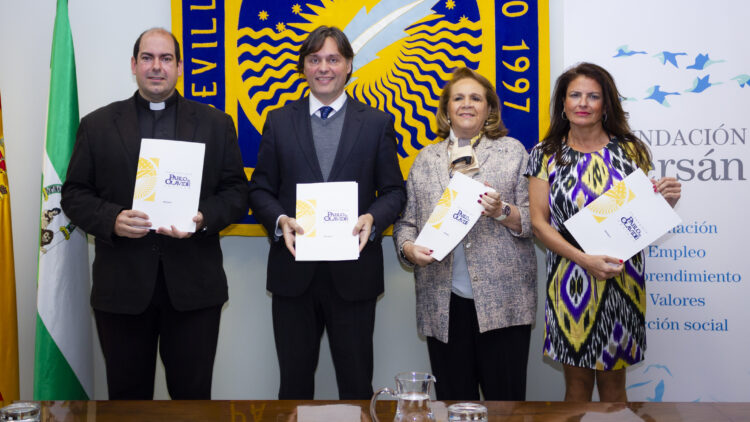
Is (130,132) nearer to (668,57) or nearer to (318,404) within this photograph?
(318,404)

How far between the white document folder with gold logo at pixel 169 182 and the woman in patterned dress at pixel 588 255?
1.40 m

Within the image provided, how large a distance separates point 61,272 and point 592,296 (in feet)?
8.17

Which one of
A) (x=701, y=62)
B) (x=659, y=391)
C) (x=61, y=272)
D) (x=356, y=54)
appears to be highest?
(x=356, y=54)

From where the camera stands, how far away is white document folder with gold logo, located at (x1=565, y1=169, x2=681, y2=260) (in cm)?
238

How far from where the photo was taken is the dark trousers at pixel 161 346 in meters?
2.61

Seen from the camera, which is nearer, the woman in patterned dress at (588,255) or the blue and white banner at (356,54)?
the woman in patterned dress at (588,255)

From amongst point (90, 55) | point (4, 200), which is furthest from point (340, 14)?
point (4, 200)

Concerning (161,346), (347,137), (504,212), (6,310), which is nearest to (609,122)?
(504,212)

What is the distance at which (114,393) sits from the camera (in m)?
2.66

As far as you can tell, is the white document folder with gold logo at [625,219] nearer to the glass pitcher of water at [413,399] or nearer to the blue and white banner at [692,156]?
the blue and white banner at [692,156]

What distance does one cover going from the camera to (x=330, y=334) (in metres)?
2.78

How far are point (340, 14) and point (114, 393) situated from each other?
226 cm

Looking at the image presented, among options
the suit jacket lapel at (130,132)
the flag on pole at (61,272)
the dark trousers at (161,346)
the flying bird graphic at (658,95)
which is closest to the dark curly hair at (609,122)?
the flying bird graphic at (658,95)

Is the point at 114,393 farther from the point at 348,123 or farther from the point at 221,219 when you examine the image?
the point at 348,123
